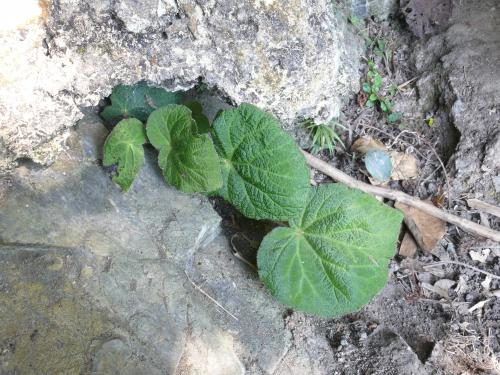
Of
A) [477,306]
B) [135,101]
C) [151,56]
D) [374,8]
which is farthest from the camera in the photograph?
[374,8]

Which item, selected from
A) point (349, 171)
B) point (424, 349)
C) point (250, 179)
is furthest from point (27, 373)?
point (349, 171)

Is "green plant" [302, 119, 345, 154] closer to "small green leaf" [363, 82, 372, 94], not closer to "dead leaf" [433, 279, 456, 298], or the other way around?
"small green leaf" [363, 82, 372, 94]

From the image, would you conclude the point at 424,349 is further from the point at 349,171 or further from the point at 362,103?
the point at 362,103

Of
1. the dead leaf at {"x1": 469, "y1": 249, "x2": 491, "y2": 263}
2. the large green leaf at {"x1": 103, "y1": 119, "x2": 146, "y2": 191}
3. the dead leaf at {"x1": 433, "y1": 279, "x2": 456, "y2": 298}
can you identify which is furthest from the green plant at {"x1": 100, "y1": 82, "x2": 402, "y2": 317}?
the dead leaf at {"x1": 469, "y1": 249, "x2": 491, "y2": 263}

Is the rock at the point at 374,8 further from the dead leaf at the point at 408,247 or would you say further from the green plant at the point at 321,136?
the dead leaf at the point at 408,247

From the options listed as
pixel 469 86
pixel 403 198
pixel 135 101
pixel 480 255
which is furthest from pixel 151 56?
pixel 480 255

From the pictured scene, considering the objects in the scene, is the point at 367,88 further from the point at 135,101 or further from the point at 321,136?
the point at 135,101

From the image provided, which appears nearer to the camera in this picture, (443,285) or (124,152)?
(124,152)

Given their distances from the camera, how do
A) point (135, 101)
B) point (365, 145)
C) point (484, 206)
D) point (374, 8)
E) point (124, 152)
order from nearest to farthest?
point (124, 152) → point (135, 101) → point (484, 206) → point (365, 145) → point (374, 8)
